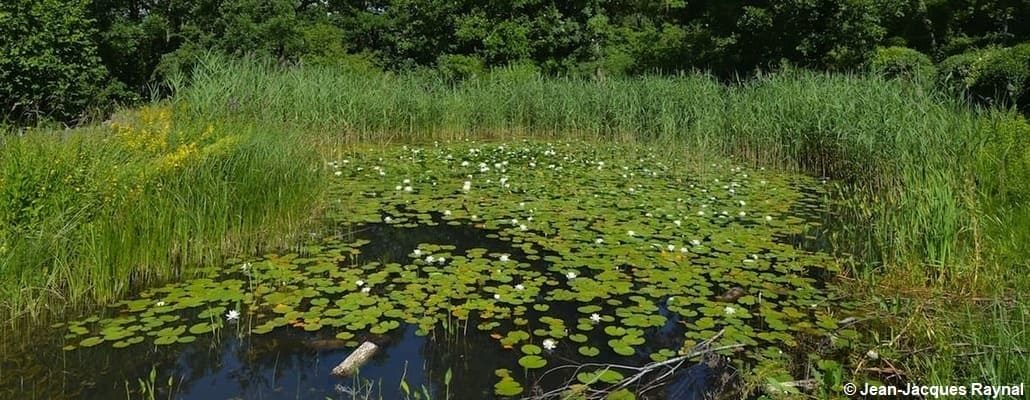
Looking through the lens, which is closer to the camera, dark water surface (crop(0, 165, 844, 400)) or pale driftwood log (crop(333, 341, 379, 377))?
dark water surface (crop(0, 165, 844, 400))

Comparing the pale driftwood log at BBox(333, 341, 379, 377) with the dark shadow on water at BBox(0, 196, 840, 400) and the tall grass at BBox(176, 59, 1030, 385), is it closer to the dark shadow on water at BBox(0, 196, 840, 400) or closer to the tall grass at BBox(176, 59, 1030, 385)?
the dark shadow on water at BBox(0, 196, 840, 400)

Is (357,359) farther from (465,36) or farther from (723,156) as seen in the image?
(465,36)

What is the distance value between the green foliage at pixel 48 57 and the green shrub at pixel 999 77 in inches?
639

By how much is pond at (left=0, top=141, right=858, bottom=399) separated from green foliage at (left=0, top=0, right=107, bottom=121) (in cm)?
1298

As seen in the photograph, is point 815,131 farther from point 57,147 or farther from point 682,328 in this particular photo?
point 57,147

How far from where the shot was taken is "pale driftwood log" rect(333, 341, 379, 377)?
299 centimetres

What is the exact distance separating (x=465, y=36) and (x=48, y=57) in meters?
9.25

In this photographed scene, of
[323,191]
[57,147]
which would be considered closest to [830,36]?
[323,191]

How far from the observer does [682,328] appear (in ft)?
11.4

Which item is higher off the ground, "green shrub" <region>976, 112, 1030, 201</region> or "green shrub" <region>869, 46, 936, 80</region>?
"green shrub" <region>869, 46, 936, 80</region>

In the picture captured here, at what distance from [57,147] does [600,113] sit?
7484mm

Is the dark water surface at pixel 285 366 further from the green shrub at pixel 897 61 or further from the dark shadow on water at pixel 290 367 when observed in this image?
the green shrub at pixel 897 61

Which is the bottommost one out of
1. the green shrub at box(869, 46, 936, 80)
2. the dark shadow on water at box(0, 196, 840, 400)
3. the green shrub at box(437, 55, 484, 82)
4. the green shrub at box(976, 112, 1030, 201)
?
the dark shadow on water at box(0, 196, 840, 400)

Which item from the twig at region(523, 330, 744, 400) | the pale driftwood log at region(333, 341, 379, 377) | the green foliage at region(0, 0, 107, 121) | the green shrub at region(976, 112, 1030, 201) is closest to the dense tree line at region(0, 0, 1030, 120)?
the green foliage at region(0, 0, 107, 121)
